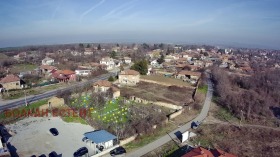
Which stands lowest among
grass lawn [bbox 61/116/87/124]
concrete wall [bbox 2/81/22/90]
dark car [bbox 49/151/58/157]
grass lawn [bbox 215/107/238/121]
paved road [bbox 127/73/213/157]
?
grass lawn [bbox 215/107/238/121]

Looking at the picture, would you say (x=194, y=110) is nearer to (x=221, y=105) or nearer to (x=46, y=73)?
(x=221, y=105)

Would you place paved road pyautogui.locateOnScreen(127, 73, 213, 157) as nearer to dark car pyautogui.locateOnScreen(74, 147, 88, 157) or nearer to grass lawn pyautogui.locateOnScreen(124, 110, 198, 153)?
grass lawn pyautogui.locateOnScreen(124, 110, 198, 153)

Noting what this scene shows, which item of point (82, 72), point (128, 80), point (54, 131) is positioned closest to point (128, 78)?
point (128, 80)

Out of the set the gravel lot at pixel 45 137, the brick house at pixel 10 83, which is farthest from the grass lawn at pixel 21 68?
the gravel lot at pixel 45 137

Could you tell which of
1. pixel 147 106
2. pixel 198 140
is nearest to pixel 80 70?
pixel 147 106

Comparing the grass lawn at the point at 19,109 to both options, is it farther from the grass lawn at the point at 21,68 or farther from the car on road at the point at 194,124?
the grass lawn at the point at 21,68

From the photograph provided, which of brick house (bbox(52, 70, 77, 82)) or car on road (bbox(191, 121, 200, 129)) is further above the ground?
brick house (bbox(52, 70, 77, 82))

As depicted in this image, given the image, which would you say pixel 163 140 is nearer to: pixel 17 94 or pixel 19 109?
pixel 19 109

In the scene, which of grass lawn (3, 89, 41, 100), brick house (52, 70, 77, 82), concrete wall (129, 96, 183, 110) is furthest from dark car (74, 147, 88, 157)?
brick house (52, 70, 77, 82)
